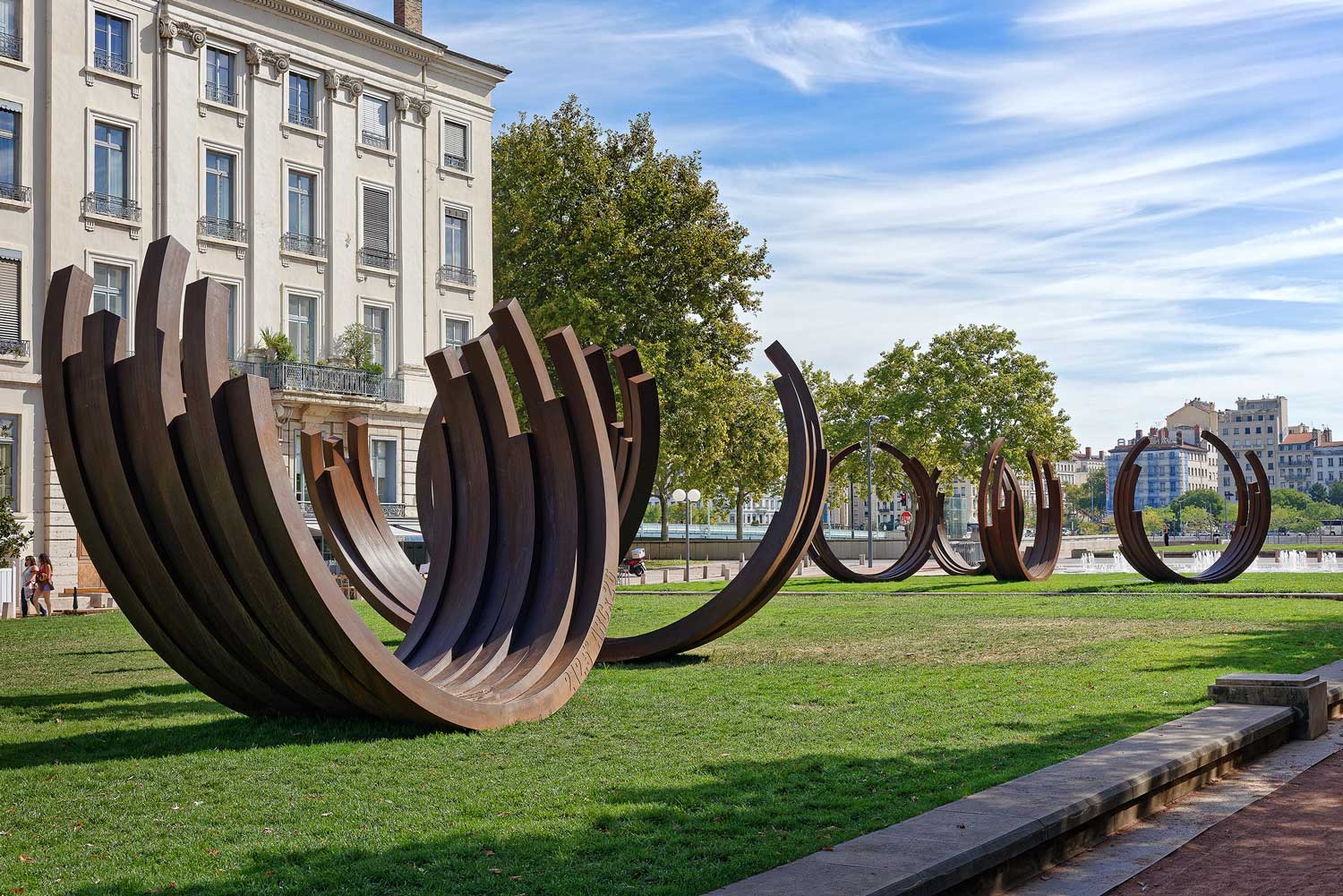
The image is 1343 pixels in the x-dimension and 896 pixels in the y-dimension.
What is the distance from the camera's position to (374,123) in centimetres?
4009

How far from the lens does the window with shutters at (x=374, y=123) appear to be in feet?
130

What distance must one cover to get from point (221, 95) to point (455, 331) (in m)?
10.1

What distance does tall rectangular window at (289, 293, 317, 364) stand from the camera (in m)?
37.7

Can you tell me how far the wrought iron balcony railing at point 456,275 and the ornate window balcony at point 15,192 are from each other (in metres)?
12.7

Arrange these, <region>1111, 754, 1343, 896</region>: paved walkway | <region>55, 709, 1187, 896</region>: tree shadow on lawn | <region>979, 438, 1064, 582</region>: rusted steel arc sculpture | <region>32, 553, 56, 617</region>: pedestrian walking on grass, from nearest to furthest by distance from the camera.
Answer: <region>55, 709, 1187, 896</region>: tree shadow on lawn, <region>1111, 754, 1343, 896</region>: paved walkway, <region>32, 553, 56, 617</region>: pedestrian walking on grass, <region>979, 438, 1064, 582</region>: rusted steel arc sculpture

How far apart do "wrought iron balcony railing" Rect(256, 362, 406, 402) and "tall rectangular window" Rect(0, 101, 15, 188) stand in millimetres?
6933

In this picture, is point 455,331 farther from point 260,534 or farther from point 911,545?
point 260,534

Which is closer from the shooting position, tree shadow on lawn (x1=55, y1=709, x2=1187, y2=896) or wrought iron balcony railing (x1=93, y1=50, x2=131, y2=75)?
tree shadow on lawn (x1=55, y1=709, x2=1187, y2=896)

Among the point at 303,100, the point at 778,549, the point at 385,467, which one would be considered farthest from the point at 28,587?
the point at 778,549

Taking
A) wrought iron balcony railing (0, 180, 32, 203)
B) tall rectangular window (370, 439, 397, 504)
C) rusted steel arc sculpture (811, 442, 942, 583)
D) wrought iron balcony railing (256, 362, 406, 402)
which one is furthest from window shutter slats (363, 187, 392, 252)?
rusted steel arc sculpture (811, 442, 942, 583)

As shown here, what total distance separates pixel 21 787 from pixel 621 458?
791 cm

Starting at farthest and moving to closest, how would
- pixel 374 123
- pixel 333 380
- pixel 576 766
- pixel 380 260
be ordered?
pixel 374 123, pixel 380 260, pixel 333 380, pixel 576 766

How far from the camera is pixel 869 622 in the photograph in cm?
2186

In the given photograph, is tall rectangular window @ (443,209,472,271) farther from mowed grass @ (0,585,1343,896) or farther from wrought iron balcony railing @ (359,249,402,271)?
mowed grass @ (0,585,1343,896)
